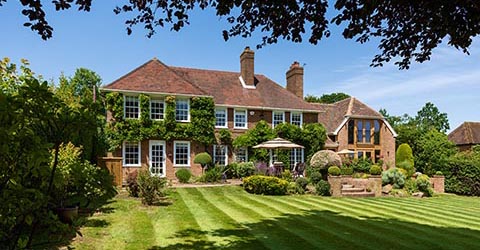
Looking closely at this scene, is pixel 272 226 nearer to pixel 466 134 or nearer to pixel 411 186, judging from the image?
pixel 411 186

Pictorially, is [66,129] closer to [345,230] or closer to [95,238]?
[95,238]

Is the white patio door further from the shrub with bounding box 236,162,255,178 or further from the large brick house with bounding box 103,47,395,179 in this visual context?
the shrub with bounding box 236,162,255,178

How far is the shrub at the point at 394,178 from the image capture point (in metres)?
22.3

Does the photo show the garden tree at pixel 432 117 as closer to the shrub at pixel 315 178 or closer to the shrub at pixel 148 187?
the shrub at pixel 315 178

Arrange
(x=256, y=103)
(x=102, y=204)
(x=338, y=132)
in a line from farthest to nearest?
(x=338, y=132)
(x=256, y=103)
(x=102, y=204)

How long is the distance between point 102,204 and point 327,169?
1332 centimetres

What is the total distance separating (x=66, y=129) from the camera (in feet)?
9.97

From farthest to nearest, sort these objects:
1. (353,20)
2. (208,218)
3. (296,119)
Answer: (296,119) → (208,218) → (353,20)

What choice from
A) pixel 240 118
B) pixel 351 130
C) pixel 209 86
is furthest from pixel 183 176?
pixel 351 130

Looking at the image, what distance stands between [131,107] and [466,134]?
44.8 metres

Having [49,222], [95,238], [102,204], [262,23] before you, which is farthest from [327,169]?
[49,222]

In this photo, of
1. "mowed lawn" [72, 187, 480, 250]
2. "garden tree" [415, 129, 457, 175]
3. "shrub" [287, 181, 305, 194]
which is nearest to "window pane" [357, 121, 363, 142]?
"garden tree" [415, 129, 457, 175]

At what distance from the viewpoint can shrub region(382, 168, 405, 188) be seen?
22.3 meters

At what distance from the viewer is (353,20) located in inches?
222
